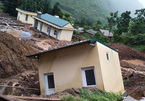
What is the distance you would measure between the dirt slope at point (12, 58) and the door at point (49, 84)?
327cm

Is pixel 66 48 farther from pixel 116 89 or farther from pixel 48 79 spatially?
pixel 116 89

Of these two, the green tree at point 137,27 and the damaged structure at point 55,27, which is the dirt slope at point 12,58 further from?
the green tree at point 137,27

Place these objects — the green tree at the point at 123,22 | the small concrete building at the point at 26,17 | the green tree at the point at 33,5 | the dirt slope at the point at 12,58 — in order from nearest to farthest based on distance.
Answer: the dirt slope at the point at 12,58
the small concrete building at the point at 26,17
the green tree at the point at 33,5
the green tree at the point at 123,22

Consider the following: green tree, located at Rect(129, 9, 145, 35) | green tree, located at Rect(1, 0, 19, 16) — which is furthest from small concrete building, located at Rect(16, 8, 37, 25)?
green tree, located at Rect(129, 9, 145, 35)

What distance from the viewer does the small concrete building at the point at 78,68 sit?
801 cm

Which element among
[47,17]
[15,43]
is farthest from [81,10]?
[15,43]

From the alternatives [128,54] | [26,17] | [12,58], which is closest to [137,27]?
[128,54]

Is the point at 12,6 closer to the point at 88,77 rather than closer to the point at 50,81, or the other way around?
the point at 50,81

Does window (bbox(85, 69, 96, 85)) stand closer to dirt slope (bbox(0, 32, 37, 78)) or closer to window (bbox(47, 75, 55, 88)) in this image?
window (bbox(47, 75, 55, 88))

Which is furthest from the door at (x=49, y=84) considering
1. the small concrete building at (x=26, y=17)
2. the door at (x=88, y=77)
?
the small concrete building at (x=26, y=17)

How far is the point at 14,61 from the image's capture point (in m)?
12.4

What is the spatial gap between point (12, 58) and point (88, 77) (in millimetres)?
6502

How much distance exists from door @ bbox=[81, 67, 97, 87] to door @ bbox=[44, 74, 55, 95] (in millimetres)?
1919

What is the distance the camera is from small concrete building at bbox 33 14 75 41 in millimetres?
28641
